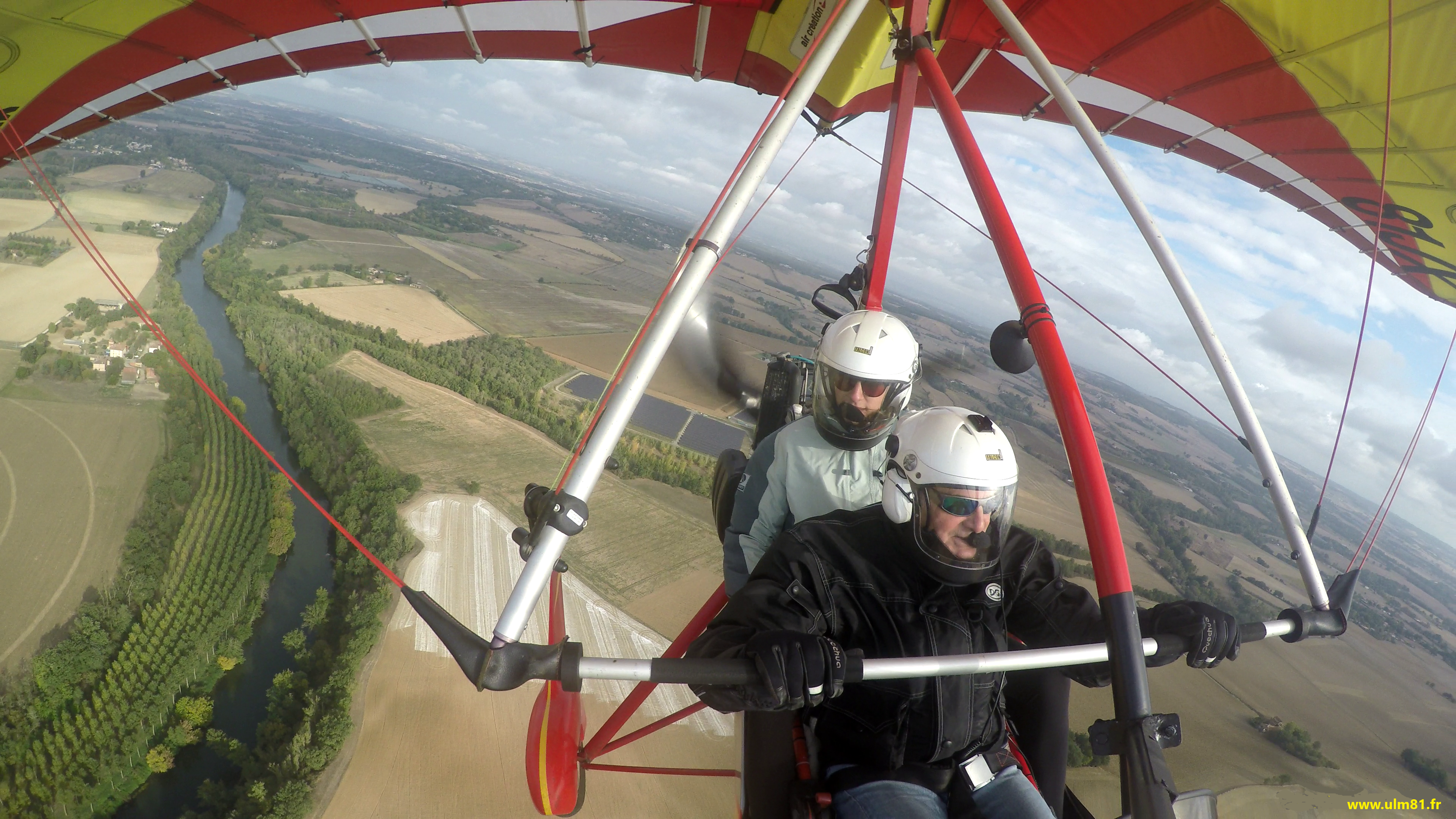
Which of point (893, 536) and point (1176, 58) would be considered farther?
point (1176, 58)

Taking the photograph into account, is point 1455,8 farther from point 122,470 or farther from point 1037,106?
point 122,470

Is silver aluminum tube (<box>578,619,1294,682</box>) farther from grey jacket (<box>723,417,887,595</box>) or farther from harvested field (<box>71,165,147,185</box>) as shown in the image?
harvested field (<box>71,165,147,185</box>)

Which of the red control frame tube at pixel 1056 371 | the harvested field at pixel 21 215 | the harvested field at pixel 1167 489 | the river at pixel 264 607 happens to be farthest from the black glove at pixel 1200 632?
the harvested field at pixel 21 215

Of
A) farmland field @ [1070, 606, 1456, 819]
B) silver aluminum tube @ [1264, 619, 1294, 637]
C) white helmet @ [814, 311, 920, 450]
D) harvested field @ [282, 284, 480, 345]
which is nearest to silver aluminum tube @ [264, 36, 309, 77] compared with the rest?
white helmet @ [814, 311, 920, 450]

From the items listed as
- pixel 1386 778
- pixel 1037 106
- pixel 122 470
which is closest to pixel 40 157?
pixel 122 470

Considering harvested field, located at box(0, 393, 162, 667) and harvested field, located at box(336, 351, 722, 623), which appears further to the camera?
harvested field, located at box(336, 351, 722, 623)

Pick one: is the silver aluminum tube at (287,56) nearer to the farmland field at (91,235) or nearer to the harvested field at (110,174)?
the farmland field at (91,235)
